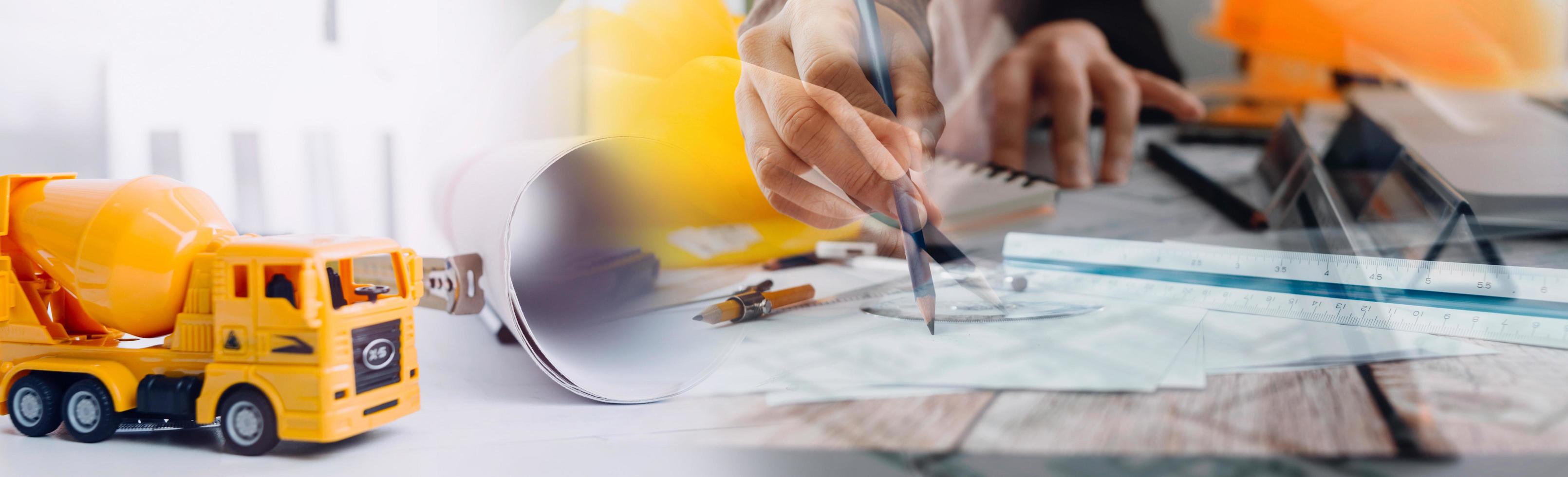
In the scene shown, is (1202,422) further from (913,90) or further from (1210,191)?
(1210,191)

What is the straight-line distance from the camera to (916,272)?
36 cm

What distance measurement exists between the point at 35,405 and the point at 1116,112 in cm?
84

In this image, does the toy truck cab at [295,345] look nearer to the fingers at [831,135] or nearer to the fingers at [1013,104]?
the fingers at [831,135]

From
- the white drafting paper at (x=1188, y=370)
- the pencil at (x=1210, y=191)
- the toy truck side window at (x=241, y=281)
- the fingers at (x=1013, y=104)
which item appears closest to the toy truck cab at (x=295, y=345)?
the toy truck side window at (x=241, y=281)

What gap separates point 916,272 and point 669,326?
145mm

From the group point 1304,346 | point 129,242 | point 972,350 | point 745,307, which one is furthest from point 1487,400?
point 129,242

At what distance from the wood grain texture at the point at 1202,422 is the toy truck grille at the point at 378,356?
0.81ft

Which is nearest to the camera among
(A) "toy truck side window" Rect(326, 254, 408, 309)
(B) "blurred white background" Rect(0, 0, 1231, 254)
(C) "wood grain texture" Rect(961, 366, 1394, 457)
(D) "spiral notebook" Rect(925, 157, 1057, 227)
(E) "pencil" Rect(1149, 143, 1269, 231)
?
(C) "wood grain texture" Rect(961, 366, 1394, 457)

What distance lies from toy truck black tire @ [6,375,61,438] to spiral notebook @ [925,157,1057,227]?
0.50 m

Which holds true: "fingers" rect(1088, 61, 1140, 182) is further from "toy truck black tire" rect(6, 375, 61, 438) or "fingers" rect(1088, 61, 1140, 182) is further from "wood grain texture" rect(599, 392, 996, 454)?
"toy truck black tire" rect(6, 375, 61, 438)

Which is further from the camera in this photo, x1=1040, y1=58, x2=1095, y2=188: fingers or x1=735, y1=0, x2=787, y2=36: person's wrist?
x1=1040, y1=58, x2=1095, y2=188: fingers

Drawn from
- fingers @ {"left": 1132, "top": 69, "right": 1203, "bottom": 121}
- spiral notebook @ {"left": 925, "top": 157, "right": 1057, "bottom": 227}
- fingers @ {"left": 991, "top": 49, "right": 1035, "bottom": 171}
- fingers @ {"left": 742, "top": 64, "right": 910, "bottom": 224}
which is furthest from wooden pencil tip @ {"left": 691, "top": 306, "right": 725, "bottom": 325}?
fingers @ {"left": 1132, "top": 69, "right": 1203, "bottom": 121}

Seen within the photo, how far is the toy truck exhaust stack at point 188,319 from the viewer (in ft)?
1.01

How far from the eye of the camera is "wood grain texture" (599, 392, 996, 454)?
24cm
